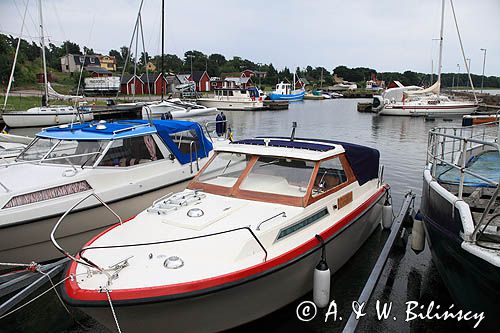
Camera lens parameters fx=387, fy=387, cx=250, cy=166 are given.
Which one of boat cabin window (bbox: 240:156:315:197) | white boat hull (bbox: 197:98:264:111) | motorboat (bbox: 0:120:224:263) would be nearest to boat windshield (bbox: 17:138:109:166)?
motorboat (bbox: 0:120:224:263)

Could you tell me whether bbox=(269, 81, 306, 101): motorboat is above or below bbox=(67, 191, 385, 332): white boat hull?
above

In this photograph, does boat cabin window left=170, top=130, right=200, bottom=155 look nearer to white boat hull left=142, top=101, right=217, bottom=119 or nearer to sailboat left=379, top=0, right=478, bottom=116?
white boat hull left=142, top=101, right=217, bottom=119

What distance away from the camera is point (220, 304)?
4.26 m

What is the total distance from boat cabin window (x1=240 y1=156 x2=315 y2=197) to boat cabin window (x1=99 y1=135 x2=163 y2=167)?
319 cm

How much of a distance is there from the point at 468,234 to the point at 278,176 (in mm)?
2825

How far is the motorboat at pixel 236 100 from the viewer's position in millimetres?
50469

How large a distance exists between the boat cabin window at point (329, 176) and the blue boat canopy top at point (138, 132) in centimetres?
393

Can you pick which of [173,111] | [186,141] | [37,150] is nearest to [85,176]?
[37,150]

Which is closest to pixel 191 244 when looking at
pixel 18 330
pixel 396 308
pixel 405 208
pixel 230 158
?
pixel 230 158

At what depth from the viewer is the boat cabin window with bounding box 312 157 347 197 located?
590 centimetres

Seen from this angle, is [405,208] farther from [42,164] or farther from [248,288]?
[42,164]

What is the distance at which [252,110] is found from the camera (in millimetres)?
50719

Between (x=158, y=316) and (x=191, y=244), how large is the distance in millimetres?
896

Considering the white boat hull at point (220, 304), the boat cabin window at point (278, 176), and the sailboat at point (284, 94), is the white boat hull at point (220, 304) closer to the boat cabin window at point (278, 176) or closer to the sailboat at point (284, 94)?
the boat cabin window at point (278, 176)
